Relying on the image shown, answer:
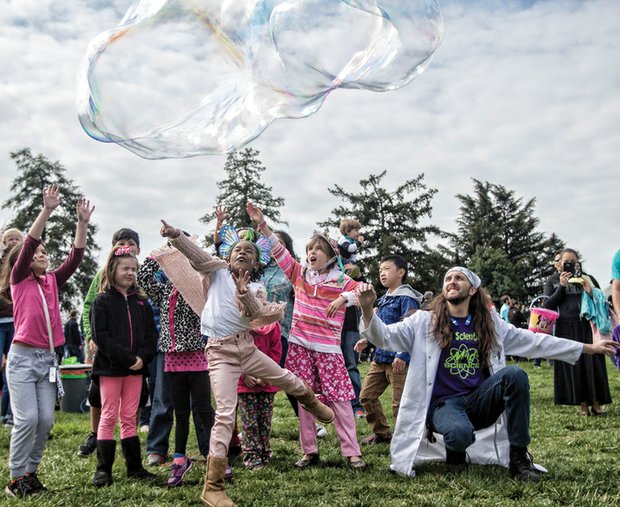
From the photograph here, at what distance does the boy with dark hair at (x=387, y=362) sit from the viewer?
6.30 metres

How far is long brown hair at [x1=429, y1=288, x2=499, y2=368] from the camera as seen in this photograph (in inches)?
196

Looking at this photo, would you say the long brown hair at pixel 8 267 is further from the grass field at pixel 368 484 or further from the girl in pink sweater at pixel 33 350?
the grass field at pixel 368 484

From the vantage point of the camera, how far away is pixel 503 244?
187ft

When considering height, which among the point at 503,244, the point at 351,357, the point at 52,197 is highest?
the point at 503,244

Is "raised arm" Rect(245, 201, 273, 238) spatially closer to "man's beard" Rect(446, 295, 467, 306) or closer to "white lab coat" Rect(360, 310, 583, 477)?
"white lab coat" Rect(360, 310, 583, 477)

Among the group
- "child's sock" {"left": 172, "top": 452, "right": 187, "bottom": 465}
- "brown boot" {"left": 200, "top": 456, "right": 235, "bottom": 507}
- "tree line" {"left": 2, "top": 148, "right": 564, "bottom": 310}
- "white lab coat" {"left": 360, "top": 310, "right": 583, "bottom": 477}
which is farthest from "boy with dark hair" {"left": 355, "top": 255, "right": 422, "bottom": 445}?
"tree line" {"left": 2, "top": 148, "right": 564, "bottom": 310}

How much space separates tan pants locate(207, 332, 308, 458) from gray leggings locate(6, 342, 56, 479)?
134cm

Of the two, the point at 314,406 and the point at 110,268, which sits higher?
the point at 110,268

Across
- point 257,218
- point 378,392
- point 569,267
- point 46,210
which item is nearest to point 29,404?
point 46,210

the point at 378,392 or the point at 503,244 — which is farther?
the point at 503,244

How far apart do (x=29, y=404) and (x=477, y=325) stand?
3468 mm

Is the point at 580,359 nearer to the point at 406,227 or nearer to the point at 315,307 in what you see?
the point at 315,307

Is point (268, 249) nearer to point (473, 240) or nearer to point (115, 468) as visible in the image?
point (115, 468)

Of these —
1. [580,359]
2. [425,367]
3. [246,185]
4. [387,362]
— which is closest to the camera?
[425,367]
